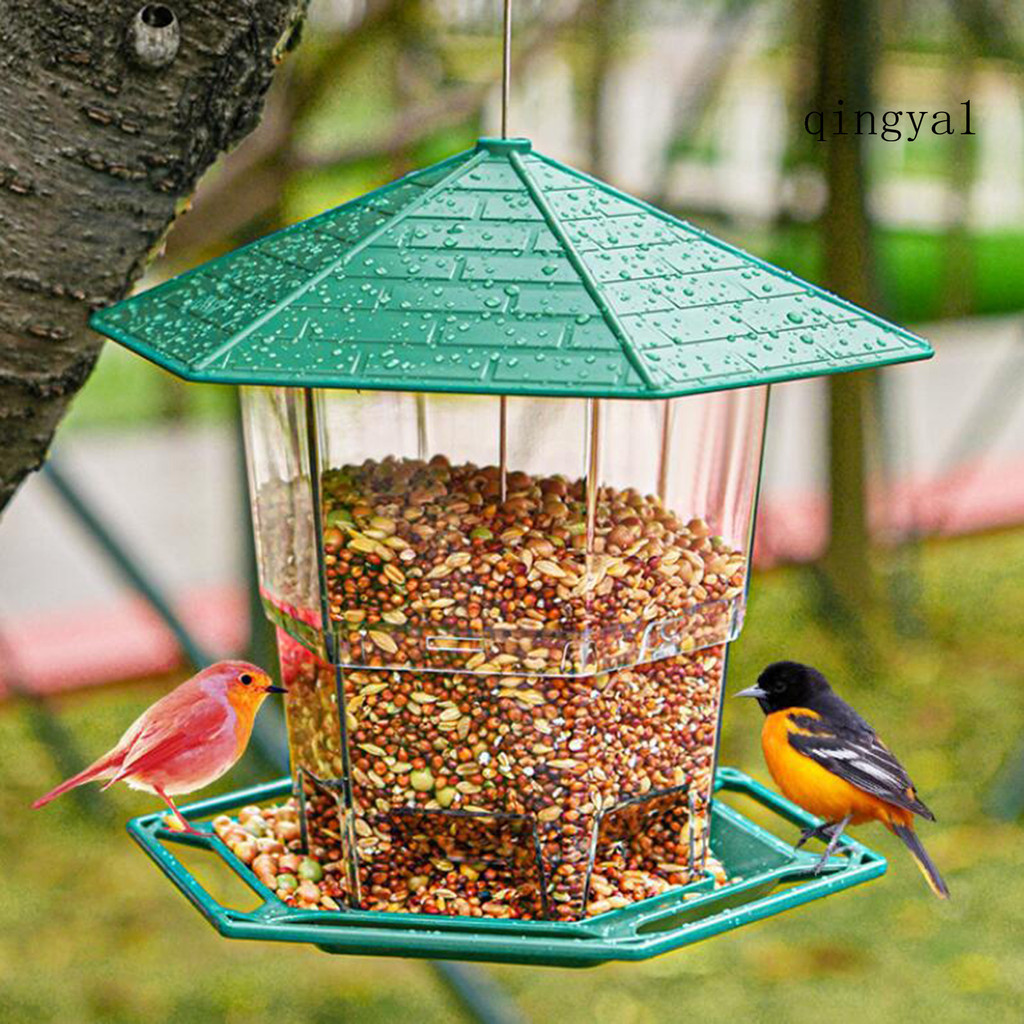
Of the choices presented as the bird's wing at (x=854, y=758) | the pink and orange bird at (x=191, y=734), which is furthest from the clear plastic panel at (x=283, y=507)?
the bird's wing at (x=854, y=758)

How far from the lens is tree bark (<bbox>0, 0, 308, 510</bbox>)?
219cm

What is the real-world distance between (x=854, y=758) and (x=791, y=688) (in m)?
0.17

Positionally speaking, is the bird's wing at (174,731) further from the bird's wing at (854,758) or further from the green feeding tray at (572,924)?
the bird's wing at (854,758)

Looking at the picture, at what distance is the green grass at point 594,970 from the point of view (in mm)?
5281

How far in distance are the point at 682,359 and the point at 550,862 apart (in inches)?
34.8

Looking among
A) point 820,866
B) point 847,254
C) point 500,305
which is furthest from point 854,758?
point 847,254

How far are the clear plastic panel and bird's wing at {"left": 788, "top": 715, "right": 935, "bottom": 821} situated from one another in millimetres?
930

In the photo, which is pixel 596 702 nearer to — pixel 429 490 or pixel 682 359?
pixel 429 490

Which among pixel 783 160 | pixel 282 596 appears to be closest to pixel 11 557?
pixel 783 160

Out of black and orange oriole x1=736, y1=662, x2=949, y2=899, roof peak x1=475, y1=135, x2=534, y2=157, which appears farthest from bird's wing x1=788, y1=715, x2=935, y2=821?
roof peak x1=475, y1=135, x2=534, y2=157

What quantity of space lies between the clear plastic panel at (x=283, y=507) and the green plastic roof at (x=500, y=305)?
262mm

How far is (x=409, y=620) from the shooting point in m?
2.33

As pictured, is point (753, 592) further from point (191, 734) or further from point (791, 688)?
point (191, 734)

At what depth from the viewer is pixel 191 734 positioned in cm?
248
